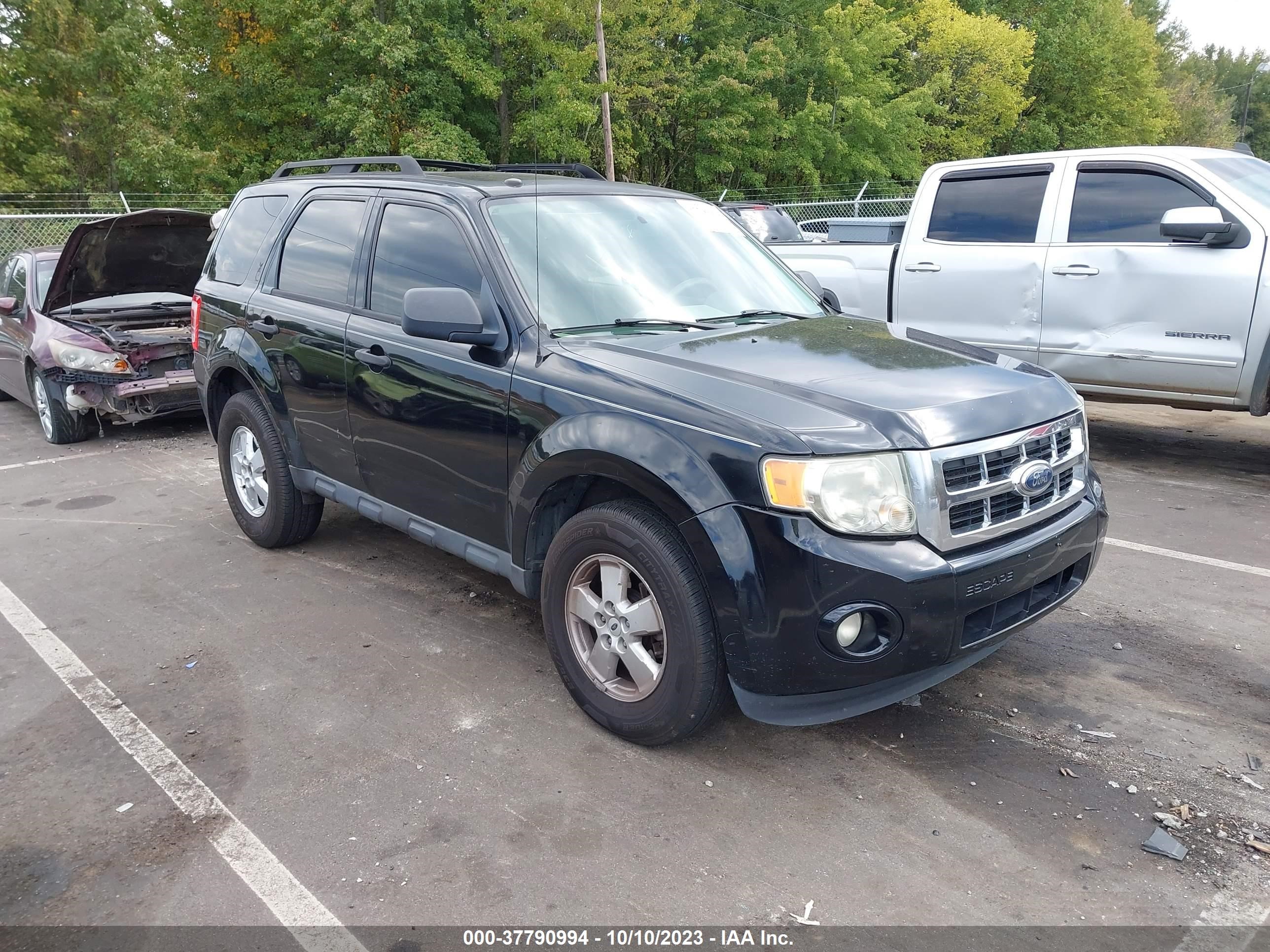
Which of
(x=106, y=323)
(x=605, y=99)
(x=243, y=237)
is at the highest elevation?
(x=605, y=99)

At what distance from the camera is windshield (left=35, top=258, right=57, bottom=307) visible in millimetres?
8672

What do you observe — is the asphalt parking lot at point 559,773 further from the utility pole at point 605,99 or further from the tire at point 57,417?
the utility pole at point 605,99

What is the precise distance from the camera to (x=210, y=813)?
302cm

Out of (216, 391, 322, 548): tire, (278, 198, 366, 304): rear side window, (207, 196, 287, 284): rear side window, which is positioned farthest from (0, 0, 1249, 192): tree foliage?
(278, 198, 366, 304): rear side window

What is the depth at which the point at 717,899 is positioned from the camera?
257cm

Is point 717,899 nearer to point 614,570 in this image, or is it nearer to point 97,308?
point 614,570

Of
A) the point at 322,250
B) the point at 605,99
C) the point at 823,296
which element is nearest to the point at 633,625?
the point at 823,296

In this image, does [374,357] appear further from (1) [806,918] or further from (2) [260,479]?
(1) [806,918]

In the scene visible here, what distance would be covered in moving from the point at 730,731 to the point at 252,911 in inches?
64.9

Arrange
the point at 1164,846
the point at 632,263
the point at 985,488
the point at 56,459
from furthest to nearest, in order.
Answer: the point at 56,459
the point at 632,263
the point at 985,488
the point at 1164,846

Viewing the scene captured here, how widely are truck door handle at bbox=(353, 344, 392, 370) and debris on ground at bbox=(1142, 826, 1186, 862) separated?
10.7 feet

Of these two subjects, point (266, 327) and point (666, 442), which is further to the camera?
point (266, 327)

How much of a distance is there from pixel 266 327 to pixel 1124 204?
18.4 feet

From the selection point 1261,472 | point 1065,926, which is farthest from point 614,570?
point 1261,472
